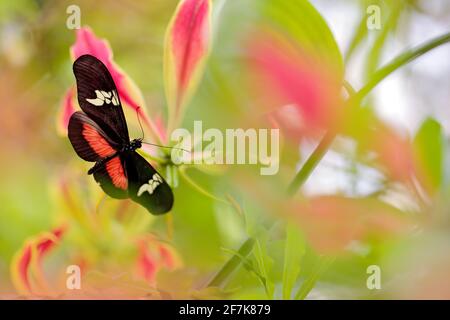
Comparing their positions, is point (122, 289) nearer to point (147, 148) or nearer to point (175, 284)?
point (175, 284)

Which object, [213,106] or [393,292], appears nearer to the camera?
[393,292]

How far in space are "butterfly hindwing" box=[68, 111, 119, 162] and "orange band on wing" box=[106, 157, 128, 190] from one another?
0.03 ft

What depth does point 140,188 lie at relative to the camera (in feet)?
2.30

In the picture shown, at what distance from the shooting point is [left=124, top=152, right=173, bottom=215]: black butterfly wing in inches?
27.2

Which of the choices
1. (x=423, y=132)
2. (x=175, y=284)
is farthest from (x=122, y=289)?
(x=423, y=132)

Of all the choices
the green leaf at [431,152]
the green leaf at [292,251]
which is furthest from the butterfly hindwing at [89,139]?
the green leaf at [431,152]

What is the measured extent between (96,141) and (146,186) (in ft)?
0.26

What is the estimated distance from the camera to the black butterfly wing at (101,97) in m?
0.68

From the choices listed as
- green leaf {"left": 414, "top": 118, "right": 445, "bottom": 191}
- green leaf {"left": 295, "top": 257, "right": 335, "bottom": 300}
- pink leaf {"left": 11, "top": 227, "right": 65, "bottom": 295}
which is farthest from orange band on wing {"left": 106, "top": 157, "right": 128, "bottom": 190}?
green leaf {"left": 414, "top": 118, "right": 445, "bottom": 191}

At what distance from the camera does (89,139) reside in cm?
70

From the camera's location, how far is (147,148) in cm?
70
